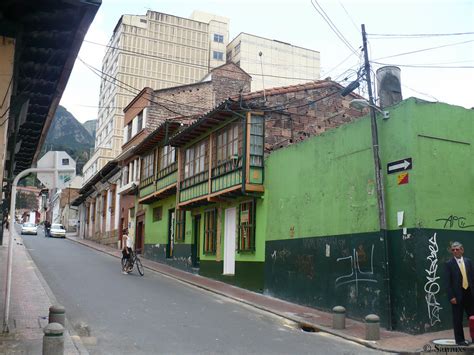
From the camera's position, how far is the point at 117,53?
72125mm

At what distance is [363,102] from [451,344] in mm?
5471

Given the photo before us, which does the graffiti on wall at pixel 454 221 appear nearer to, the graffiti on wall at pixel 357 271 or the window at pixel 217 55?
the graffiti on wall at pixel 357 271

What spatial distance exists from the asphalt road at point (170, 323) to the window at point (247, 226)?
2250mm

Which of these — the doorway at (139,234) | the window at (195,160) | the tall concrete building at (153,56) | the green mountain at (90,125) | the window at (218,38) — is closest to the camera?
the window at (195,160)

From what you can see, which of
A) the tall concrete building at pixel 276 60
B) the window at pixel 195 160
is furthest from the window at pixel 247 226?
the tall concrete building at pixel 276 60

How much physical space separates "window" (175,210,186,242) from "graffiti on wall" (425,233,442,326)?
14281mm

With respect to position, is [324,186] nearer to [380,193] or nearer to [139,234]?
[380,193]

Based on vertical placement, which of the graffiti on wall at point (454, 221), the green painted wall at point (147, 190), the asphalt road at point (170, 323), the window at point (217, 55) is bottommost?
the asphalt road at point (170, 323)

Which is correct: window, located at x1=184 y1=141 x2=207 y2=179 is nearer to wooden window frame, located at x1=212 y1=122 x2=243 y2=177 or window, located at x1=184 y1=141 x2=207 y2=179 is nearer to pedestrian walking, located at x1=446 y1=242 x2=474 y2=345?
wooden window frame, located at x1=212 y1=122 x2=243 y2=177

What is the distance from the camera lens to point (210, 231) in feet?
67.8

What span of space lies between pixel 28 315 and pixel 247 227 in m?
8.64

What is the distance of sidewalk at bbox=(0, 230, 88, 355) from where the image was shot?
7934 millimetres

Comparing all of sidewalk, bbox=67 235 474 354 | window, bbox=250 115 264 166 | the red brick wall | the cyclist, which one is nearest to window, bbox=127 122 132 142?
the cyclist

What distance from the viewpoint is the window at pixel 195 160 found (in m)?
20.8
